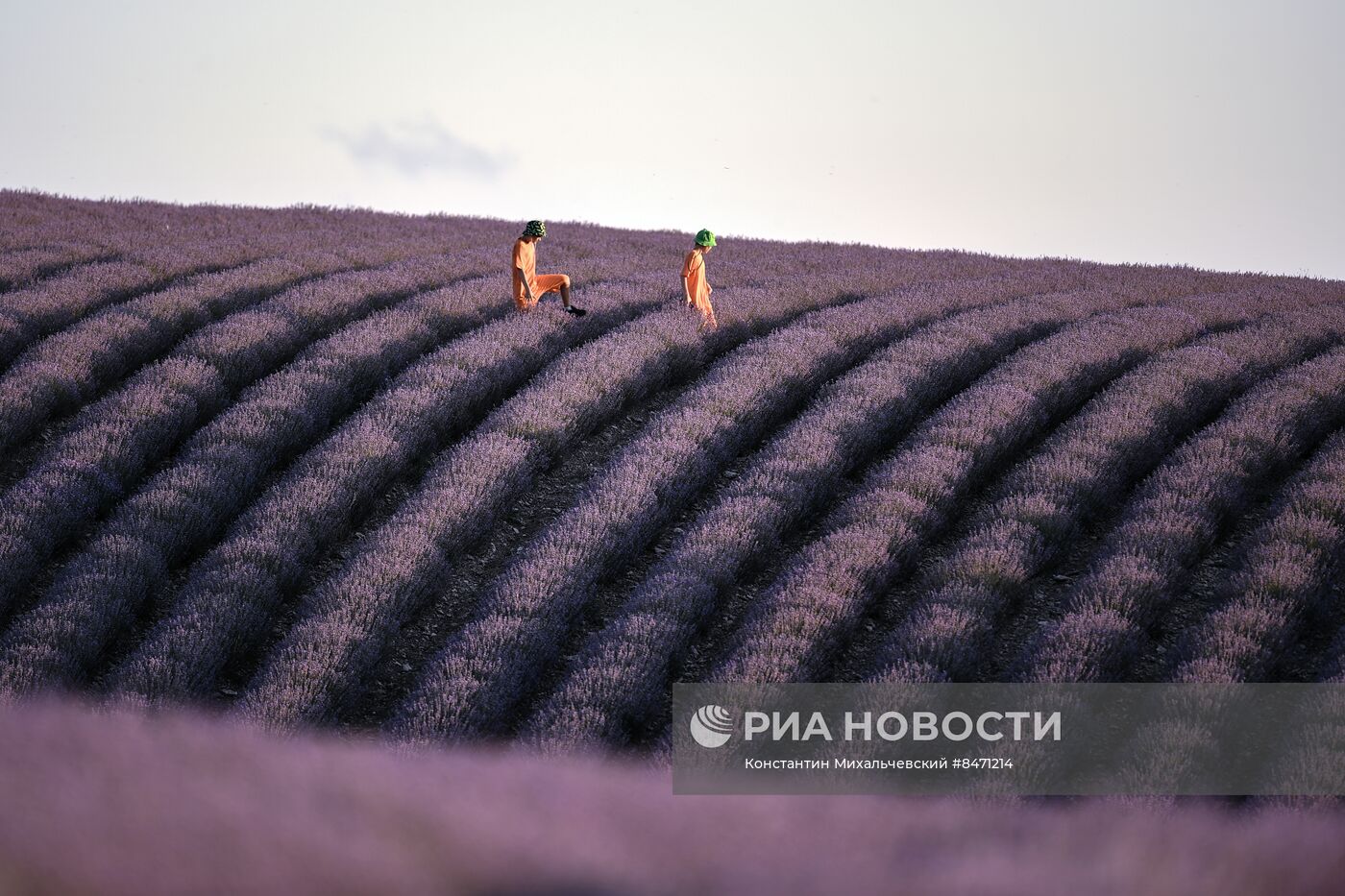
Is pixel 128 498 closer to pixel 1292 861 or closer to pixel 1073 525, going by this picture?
pixel 1073 525

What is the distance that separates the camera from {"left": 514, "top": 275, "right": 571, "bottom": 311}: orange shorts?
10555 mm

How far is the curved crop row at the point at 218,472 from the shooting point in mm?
5938

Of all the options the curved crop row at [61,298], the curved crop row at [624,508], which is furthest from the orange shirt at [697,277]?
the curved crop row at [61,298]

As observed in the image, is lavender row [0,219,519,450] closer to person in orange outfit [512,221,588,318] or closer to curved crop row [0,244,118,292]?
curved crop row [0,244,118,292]

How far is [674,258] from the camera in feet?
46.8

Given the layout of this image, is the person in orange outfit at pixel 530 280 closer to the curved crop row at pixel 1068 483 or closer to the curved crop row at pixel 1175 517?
the curved crop row at pixel 1068 483

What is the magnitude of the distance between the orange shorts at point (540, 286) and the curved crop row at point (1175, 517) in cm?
537

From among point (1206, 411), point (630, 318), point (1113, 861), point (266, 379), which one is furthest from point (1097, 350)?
point (1113, 861)

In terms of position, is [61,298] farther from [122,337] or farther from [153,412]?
[153,412]

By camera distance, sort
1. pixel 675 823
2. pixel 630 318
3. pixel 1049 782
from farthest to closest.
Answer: pixel 630 318 → pixel 1049 782 → pixel 675 823

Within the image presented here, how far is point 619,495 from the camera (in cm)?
759

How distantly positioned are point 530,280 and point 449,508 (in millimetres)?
3617

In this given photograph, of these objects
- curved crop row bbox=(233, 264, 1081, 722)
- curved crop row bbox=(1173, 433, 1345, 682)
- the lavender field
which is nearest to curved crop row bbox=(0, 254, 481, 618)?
the lavender field

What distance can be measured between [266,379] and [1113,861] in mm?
7818
